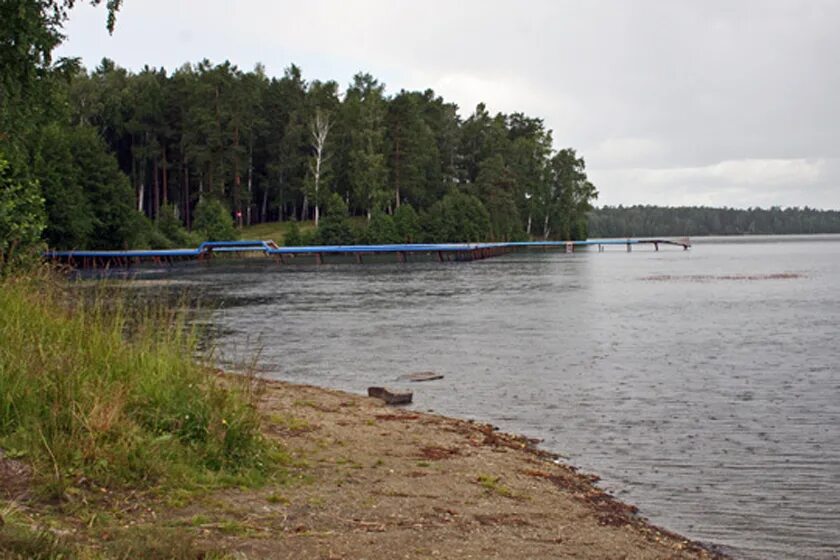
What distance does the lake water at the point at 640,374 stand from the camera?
10.5 metres

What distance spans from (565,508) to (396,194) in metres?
103

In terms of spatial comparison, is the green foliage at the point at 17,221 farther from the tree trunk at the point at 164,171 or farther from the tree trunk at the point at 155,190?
the tree trunk at the point at 155,190

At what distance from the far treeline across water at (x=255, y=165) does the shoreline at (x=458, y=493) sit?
236 ft

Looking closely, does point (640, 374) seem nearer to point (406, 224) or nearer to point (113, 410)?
point (113, 410)

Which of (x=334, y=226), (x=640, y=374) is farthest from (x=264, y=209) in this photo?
(x=640, y=374)

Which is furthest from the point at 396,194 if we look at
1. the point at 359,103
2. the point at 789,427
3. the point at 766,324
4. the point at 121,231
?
the point at 789,427

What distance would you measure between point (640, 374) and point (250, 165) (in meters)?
89.2

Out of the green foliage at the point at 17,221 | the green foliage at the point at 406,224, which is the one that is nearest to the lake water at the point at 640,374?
the green foliage at the point at 17,221

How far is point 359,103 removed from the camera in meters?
110

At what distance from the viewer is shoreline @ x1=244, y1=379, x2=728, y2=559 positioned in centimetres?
753

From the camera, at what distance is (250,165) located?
344 ft

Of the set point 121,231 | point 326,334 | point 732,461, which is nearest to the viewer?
point 732,461

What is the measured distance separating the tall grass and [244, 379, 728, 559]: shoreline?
1067mm

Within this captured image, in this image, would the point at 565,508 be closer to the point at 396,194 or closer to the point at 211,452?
the point at 211,452
